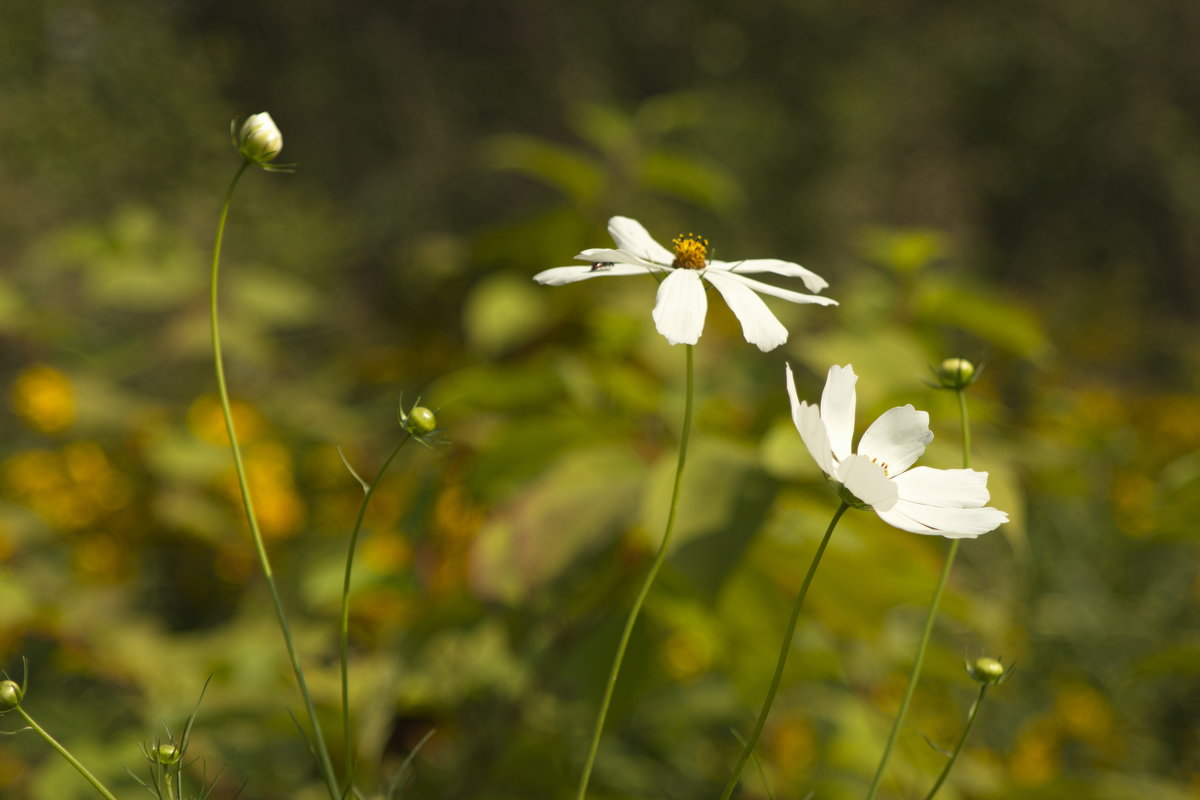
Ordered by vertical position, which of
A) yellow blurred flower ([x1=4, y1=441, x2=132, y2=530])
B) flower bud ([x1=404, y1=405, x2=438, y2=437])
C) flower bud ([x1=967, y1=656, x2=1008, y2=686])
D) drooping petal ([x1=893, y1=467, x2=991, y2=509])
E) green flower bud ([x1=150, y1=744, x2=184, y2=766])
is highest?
drooping petal ([x1=893, y1=467, x2=991, y2=509])

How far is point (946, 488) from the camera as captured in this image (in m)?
0.31

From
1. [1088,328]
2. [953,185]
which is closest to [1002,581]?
[1088,328]

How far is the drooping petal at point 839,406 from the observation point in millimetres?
319

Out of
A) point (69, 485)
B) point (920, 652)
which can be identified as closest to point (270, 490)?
point (69, 485)

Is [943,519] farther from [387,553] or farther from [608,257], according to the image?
[387,553]

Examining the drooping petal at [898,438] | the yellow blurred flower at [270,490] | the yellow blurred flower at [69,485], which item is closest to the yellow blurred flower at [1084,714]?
the drooping petal at [898,438]

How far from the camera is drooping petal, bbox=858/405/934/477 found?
32 centimetres

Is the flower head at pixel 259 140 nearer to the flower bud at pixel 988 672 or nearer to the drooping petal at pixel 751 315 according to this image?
the drooping petal at pixel 751 315

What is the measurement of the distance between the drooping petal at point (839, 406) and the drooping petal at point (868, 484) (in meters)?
0.03

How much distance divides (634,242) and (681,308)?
8 cm

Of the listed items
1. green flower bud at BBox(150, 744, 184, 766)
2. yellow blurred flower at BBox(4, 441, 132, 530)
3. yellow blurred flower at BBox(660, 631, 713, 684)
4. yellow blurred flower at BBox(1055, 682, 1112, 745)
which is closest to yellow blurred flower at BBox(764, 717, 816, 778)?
yellow blurred flower at BBox(660, 631, 713, 684)

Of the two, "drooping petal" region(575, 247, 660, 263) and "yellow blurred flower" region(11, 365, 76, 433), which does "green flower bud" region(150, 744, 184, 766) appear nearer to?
"drooping petal" region(575, 247, 660, 263)

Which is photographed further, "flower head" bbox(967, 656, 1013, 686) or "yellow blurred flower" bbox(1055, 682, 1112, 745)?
"yellow blurred flower" bbox(1055, 682, 1112, 745)

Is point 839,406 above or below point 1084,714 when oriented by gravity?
below
